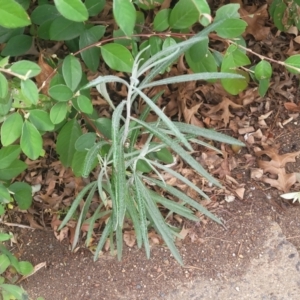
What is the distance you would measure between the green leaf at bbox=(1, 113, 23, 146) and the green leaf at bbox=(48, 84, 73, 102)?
122 mm

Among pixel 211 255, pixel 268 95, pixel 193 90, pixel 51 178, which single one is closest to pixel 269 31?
pixel 268 95

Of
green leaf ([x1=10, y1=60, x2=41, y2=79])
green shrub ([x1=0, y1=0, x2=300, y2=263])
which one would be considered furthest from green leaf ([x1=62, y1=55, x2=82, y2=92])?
green leaf ([x1=10, y1=60, x2=41, y2=79])

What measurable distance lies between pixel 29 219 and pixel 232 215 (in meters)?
0.92

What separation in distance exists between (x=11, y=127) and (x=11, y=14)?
343 mm

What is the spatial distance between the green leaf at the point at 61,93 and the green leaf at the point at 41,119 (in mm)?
68

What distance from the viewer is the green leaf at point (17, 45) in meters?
1.66

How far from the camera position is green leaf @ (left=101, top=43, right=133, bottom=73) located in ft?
4.66

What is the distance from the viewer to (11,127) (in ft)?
4.46

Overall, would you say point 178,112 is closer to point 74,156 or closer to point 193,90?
point 193,90

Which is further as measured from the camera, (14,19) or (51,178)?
(51,178)

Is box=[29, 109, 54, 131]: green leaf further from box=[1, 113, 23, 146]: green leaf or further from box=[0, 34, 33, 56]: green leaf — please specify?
box=[0, 34, 33, 56]: green leaf

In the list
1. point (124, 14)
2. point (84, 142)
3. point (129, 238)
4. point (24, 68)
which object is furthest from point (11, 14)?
point (129, 238)

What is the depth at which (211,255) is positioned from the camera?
82.0 inches

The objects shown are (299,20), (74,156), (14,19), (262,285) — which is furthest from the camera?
(262,285)
